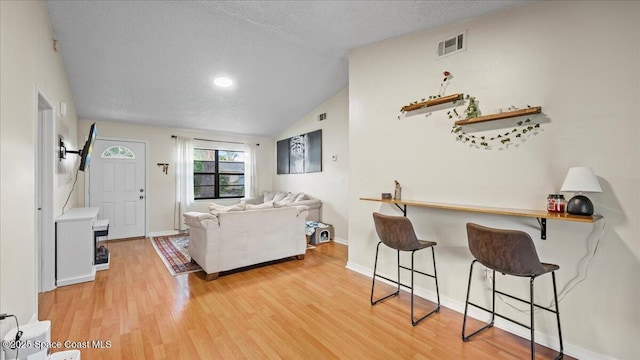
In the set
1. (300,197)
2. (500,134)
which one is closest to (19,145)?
(500,134)

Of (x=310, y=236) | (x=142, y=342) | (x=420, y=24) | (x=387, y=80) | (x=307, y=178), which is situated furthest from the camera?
(x=307, y=178)

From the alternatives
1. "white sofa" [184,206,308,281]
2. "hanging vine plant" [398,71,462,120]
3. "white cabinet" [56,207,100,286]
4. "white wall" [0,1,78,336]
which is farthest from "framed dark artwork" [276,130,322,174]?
"white wall" [0,1,78,336]

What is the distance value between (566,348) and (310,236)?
3534mm

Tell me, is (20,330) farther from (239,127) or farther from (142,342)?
(239,127)

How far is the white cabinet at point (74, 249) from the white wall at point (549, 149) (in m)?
3.70

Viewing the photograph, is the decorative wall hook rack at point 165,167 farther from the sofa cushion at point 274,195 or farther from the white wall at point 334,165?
the white wall at point 334,165

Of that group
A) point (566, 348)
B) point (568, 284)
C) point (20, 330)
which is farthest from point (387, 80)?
point (20, 330)

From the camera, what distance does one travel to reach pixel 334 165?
16.8ft

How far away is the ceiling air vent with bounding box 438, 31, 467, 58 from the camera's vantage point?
8.30 feet

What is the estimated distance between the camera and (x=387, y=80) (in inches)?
125

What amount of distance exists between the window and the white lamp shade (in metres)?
6.10

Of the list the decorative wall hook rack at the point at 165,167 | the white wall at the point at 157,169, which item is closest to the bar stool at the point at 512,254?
the white wall at the point at 157,169

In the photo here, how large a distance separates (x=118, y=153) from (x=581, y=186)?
6610 mm

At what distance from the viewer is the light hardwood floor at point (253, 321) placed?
193cm
